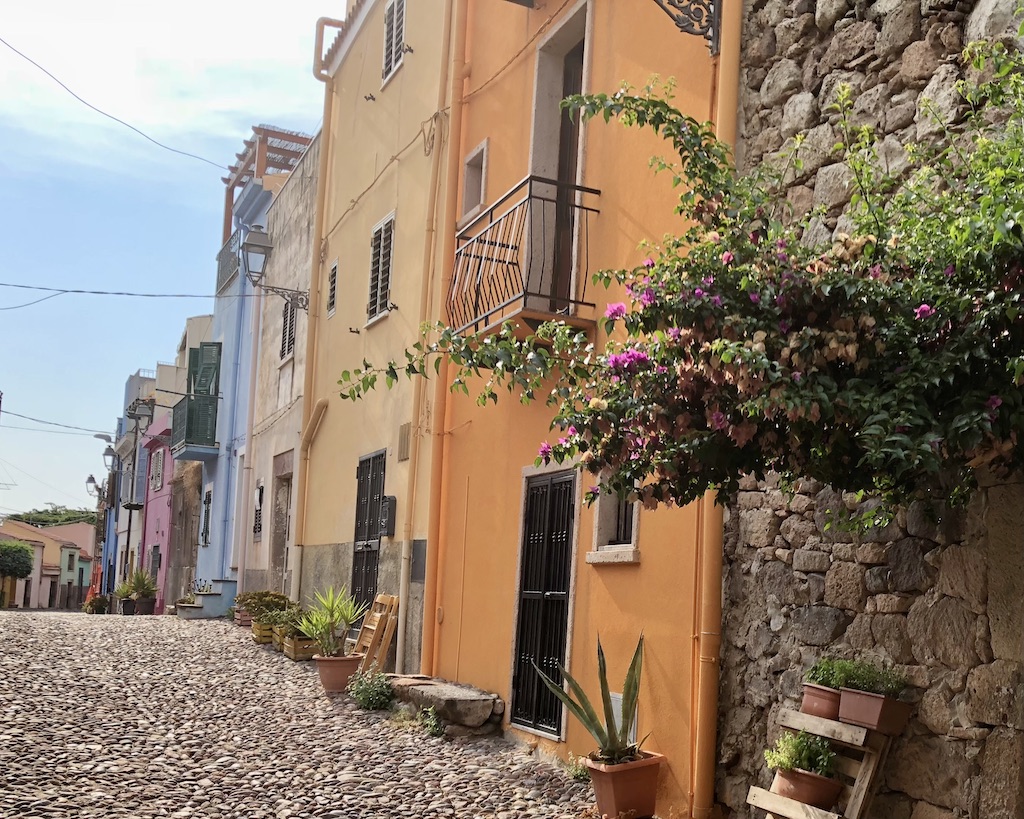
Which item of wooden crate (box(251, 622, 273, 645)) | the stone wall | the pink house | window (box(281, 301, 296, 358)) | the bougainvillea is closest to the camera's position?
the bougainvillea

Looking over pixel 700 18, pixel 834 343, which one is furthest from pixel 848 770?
pixel 700 18

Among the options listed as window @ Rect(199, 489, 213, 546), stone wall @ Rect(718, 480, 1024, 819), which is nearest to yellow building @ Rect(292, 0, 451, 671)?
stone wall @ Rect(718, 480, 1024, 819)

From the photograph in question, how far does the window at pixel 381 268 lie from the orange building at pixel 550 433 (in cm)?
212

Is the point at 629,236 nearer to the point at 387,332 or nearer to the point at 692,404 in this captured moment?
the point at 692,404

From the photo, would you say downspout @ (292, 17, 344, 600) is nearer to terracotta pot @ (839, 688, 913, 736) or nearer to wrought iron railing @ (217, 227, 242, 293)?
wrought iron railing @ (217, 227, 242, 293)

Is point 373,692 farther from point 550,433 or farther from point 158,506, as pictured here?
point 158,506

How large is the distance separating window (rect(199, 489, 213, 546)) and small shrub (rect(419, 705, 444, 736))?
15210mm

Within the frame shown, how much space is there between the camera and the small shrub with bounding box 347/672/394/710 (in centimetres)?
931

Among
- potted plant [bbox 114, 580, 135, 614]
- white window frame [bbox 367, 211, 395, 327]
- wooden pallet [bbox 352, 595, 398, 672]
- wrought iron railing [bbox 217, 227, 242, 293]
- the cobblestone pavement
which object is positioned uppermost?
wrought iron railing [bbox 217, 227, 242, 293]

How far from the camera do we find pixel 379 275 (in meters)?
12.5

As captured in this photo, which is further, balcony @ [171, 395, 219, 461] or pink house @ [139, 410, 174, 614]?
pink house @ [139, 410, 174, 614]

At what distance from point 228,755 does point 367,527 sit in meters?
4.62

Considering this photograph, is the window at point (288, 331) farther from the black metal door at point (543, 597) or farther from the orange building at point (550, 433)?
the black metal door at point (543, 597)

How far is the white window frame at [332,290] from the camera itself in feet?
48.0
